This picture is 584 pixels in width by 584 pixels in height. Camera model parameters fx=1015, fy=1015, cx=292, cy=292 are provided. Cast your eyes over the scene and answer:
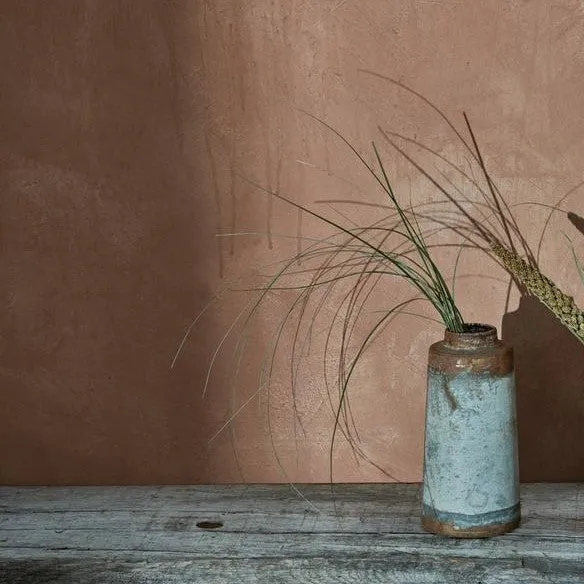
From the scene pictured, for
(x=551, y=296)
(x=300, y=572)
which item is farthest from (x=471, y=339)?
(x=300, y=572)

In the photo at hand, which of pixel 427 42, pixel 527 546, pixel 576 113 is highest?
pixel 427 42

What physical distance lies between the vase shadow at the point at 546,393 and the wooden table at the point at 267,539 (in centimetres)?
10

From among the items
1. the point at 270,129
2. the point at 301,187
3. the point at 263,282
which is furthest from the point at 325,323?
the point at 270,129

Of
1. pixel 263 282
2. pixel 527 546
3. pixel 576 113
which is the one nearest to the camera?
pixel 527 546

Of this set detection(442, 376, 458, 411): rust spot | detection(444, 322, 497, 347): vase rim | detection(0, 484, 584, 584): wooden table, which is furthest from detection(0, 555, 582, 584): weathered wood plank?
detection(444, 322, 497, 347): vase rim

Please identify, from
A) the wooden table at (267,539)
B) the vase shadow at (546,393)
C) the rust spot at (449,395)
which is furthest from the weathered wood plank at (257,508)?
the rust spot at (449,395)

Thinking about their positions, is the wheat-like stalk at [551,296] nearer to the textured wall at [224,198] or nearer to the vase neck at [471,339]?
the vase neck at [471,339]

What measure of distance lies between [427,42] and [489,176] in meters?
0.27

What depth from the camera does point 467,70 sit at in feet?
6.10

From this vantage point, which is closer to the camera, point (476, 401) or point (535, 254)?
point (476, 401)

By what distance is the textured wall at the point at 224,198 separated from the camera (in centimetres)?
187

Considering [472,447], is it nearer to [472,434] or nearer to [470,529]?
[472,434]

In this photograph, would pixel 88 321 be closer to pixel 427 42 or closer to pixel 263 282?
pixel 263 282

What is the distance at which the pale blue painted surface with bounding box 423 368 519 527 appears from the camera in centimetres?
166
